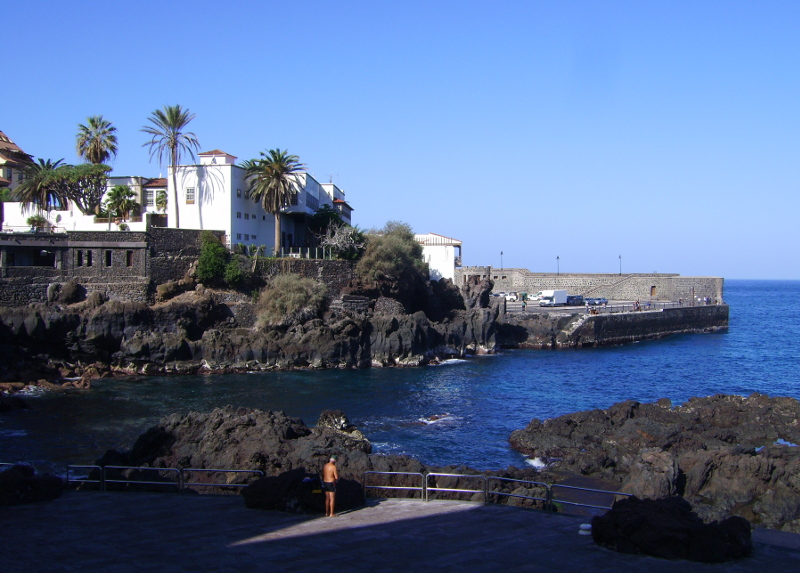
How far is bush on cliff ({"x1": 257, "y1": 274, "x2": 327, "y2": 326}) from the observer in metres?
48.8

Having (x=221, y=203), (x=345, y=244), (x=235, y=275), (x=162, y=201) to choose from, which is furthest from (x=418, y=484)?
(x=162, y=201)

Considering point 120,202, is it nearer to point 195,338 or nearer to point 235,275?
point 235,275

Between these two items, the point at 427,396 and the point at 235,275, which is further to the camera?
the point at 235,275

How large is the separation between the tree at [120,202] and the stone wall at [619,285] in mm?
56669

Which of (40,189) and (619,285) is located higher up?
(40,189)

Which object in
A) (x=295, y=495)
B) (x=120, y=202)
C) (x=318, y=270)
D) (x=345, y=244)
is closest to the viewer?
(x=295, y=495)

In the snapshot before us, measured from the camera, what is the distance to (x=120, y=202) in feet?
181

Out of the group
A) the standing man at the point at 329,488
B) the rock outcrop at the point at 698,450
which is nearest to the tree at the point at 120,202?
the rock outcrop at the point at 698,450

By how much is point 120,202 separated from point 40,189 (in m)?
6.52

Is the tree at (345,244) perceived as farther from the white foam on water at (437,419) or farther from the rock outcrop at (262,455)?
the rock outcrop at (262,455)

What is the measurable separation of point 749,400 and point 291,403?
24385mm

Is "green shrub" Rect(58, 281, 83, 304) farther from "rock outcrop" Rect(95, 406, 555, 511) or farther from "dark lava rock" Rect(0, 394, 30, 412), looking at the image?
"rock outcrop" Rect(95, 406, 555, 511)

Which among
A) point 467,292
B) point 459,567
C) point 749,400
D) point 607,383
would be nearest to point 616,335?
point 467,292

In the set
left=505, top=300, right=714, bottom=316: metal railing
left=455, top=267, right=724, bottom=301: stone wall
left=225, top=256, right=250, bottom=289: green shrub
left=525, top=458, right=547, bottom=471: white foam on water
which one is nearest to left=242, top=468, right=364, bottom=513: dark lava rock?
left=525, top=458, right=547, bottom=471: white foam on water
